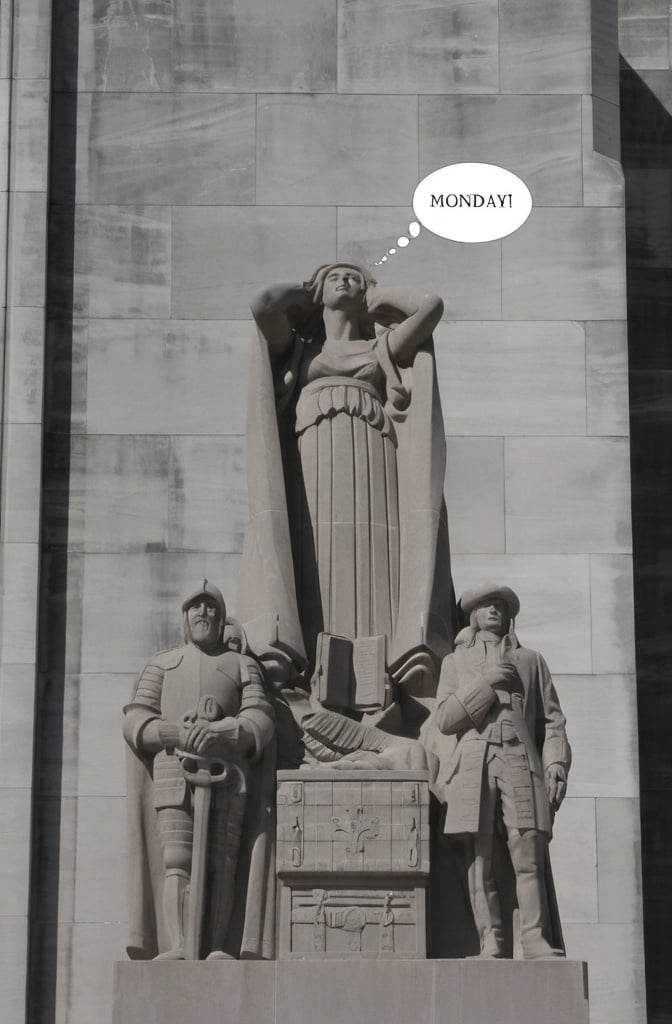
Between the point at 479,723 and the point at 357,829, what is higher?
the point at 479,723

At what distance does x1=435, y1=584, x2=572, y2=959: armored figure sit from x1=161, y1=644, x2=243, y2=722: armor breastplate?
1.14 metres

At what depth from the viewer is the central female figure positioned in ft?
43.1

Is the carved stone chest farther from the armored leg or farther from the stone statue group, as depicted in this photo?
the armored leg

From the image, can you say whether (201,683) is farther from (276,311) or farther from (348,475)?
(276,311)

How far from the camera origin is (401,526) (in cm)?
1350

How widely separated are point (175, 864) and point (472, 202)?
595 cm

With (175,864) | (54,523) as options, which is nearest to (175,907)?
(175,864)

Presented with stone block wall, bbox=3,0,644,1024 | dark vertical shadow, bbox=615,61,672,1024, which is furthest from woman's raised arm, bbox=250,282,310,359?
dark vertical shadow, bbox=615,61,672,1024

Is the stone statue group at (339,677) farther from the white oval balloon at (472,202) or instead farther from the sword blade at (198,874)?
the white oval balloon at (472,202)

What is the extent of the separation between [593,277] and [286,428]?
3478 mm

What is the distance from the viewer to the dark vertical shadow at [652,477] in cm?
1580

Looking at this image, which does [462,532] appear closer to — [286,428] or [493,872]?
[286,428]

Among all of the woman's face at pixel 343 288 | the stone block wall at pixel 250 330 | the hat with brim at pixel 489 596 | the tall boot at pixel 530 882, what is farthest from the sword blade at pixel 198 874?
the woman's face at pixel 343 288

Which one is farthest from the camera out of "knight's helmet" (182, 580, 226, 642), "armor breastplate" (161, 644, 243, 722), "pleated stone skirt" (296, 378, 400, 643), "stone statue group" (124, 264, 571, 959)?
"pleated stone skirt" (296, 378, 400, 643)
